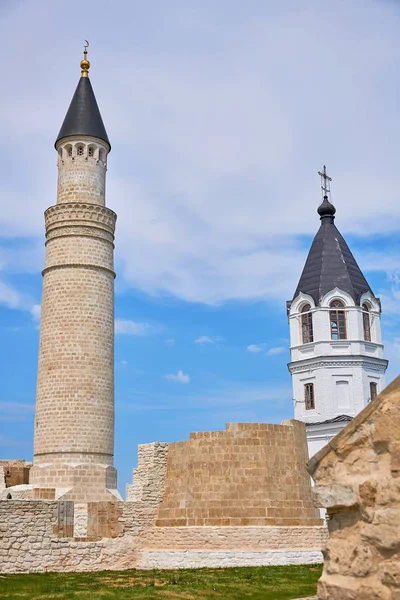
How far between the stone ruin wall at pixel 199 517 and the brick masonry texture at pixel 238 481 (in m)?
0.03

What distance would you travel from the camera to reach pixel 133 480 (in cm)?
1884

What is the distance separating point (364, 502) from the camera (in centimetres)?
461

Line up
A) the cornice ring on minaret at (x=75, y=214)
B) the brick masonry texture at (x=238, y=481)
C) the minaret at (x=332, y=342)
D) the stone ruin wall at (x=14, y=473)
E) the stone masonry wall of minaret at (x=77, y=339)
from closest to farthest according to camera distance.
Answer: the brick masonry texture at (x=238, y=481), the stone masonry wall of minaret at (x=77, y=339), the cornice ring on minaret at (x=75, y=214), the stone ruin wall at (x=14, y=473), the minaret at (x=332, y=342)

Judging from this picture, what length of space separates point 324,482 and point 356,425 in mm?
457

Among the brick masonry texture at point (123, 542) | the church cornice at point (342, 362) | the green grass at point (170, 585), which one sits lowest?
the green grass at point (170, 585)

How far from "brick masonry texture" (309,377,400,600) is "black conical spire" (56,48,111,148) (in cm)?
2493

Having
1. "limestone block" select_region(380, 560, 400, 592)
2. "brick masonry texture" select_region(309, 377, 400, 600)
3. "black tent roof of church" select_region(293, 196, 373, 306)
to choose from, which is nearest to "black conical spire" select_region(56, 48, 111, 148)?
"black tent roof of church" select_region(293, 196, 373, 306)

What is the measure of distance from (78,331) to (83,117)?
889cm

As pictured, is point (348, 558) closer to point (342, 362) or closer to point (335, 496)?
point (335, 496)

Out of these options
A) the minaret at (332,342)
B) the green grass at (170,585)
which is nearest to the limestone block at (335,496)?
the green grass at (170,585)

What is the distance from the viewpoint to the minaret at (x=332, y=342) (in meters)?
38.1

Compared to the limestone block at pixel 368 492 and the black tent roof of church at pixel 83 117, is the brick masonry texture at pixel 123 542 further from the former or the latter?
the black tent roof of church at pixel 83 117

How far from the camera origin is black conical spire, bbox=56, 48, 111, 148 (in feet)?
92.3

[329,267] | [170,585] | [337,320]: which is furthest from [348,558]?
[329,267]
